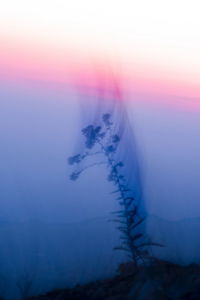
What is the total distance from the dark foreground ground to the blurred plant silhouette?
149 mm

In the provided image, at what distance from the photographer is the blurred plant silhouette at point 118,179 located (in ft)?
14.6

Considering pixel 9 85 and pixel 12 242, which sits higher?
pixel 9 85

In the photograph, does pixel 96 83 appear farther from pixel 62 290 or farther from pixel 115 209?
pixel 62 290

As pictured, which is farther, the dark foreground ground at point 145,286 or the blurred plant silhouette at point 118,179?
the blurred plant silhouette at point 118,179

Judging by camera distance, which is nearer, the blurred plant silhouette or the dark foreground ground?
the dark foreground ground

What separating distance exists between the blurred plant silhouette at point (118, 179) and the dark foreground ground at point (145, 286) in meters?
0.15

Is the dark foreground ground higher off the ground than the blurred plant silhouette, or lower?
lower

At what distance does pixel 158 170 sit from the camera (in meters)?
4.68

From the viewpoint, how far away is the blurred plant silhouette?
4438 millimetres

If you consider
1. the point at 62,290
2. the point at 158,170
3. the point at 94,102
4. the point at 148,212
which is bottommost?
the point at 62,290

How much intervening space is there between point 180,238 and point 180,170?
1.71 ft

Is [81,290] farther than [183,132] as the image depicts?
No

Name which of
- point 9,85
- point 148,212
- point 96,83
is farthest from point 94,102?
point 148,212

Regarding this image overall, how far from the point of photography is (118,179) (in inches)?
178
